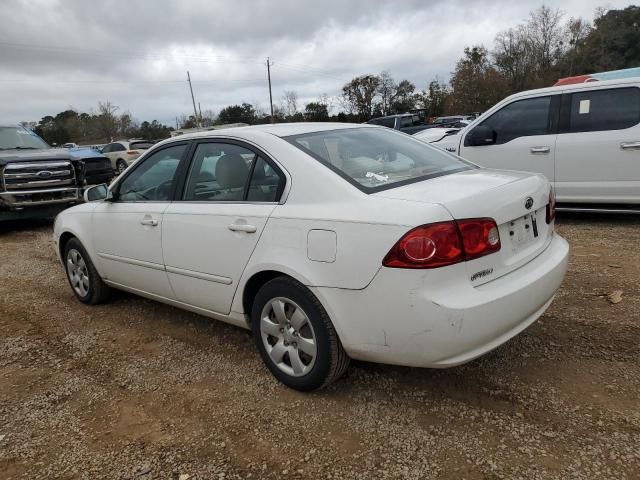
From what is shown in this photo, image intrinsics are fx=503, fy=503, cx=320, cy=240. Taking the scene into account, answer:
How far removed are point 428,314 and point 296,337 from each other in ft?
2.77

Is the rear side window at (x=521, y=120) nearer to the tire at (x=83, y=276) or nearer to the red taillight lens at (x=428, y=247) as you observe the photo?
the red taillight lens at (x=428, y=247)

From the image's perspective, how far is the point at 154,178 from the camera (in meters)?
3.93

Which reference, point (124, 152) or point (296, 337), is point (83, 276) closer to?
point (296, 337)

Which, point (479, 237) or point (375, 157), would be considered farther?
point (375, 157)

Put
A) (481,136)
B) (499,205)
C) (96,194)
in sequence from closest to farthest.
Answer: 1. (499,205)
2. (96,194)
3. (481,136)

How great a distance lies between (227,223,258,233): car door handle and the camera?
2.92m

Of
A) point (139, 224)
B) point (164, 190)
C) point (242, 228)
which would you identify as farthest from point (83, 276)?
point (242, 228)

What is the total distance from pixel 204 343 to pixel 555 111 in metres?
5.27

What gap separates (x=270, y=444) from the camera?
254 centimetres

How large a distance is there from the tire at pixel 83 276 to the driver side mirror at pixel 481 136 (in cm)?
511

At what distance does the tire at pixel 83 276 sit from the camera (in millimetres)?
4586

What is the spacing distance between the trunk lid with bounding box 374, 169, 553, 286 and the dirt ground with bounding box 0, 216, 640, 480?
0.75m

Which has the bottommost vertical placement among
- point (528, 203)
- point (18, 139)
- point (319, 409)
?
point (319, 409)

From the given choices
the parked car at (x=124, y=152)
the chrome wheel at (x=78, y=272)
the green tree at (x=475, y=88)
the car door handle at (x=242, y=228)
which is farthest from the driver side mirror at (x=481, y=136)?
the green tree at (x=475, y=88)
